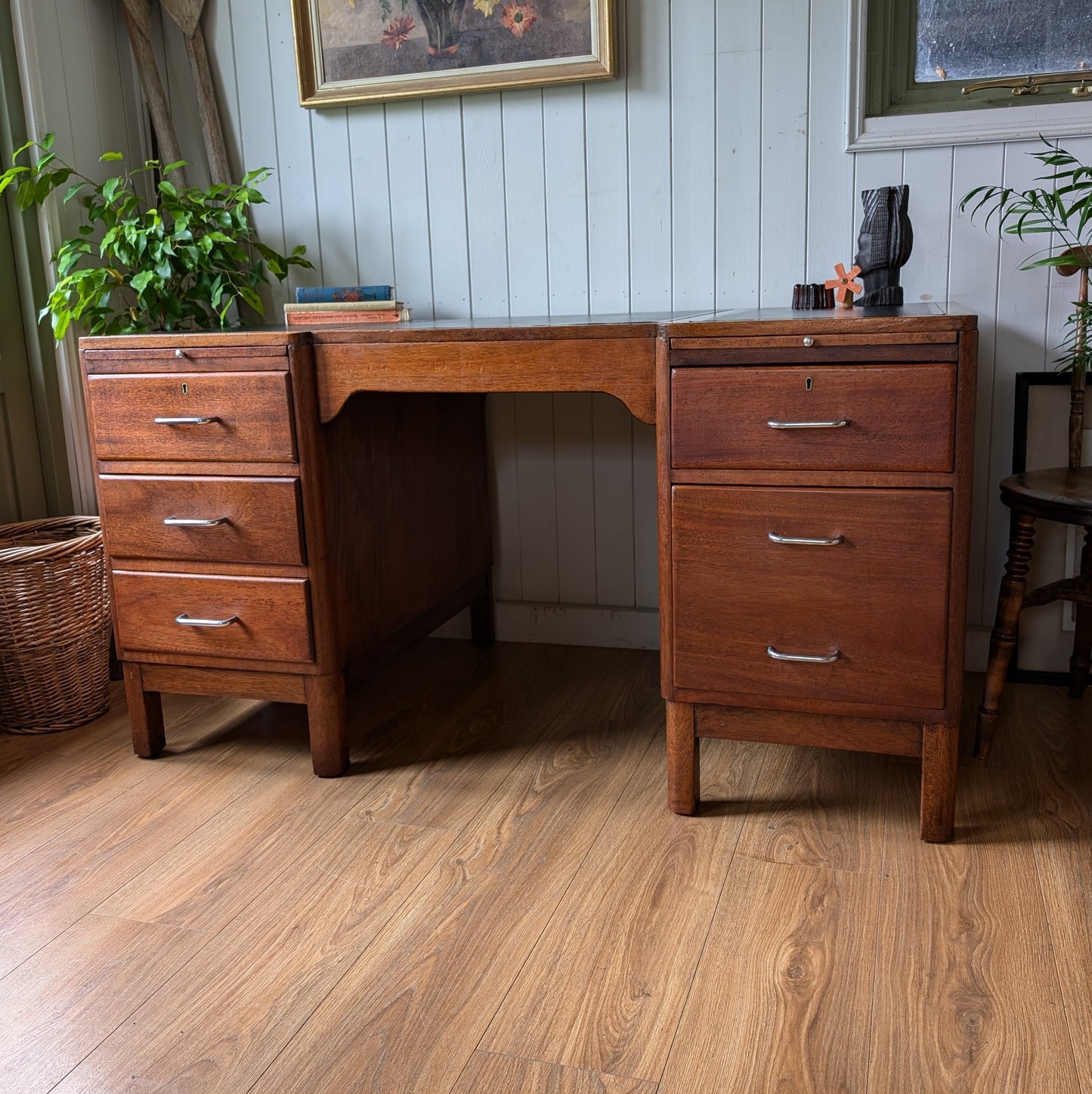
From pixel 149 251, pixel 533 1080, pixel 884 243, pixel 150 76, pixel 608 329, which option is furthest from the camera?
pixel 150 76

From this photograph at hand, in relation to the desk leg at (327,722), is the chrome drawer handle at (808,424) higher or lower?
higher

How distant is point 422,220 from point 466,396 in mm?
392

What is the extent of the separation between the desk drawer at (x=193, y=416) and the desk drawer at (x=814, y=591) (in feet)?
2.17

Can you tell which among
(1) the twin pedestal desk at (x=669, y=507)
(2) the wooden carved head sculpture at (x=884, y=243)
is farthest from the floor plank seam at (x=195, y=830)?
(2) the wooden carved head sculpture at (x=884, y=243)

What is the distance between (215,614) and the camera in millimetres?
1827

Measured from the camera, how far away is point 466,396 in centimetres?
235

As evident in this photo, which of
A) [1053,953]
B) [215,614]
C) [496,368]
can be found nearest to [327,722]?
[215,614]

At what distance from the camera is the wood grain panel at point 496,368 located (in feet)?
5.17

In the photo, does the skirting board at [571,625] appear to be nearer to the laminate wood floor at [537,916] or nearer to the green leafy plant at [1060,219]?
the laminate wood floor at [537,916]

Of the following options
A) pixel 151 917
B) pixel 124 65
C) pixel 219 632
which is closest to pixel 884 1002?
pixel 151 917

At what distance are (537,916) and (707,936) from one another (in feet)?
0.74

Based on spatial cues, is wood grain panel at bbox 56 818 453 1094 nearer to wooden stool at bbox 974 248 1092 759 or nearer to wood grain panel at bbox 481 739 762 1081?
wood grain panel at bbox 481 739 762 1081

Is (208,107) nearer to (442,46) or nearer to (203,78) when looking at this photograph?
(203,78)

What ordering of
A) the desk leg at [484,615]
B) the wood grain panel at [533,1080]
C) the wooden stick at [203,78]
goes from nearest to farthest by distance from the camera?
the wood grain panel at [533,1080] < the wooden stick at [203,78] < the desk leg at [484,615]
